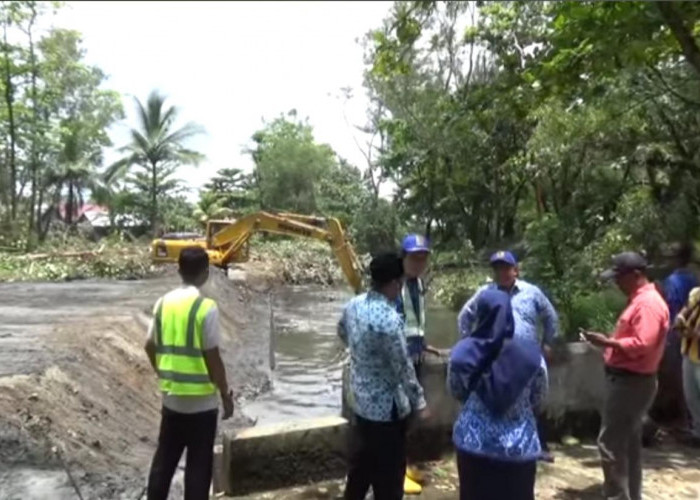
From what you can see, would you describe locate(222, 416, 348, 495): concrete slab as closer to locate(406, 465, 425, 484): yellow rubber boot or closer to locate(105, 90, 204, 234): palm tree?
locate(406, 465, 425, 484): yellow rubber boot

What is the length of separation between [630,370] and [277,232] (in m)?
17.9

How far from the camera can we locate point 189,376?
14.9 feet

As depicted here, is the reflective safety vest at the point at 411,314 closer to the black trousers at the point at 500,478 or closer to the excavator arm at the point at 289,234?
the black trousers at the point at 500,478

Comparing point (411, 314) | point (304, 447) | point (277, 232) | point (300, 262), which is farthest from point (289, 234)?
point (411, 314)

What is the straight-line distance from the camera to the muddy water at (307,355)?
41.5 feet

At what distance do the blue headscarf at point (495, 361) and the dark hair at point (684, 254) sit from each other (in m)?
4.05

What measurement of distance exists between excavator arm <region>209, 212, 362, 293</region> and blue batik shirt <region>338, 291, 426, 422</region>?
1695cm

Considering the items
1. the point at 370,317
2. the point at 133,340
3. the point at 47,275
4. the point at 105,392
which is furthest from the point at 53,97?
the point at 370,317

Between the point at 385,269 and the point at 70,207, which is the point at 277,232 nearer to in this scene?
the point at 385,269

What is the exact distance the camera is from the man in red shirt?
4.95 m

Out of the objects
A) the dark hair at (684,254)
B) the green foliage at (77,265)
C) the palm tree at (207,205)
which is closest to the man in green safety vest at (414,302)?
the dark hair at (684,254)

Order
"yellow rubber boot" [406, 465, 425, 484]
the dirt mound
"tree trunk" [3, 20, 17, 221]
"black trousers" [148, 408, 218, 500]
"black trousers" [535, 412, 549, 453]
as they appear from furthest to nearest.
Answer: "tree trunk" [3, 20, 17, 221]
the dirt mound
"black trousers" [535, 412, 549, 453]
"yellow rubber boot" [406, 465, 425, 484]
"black trousers" [148, 408, 218, 500]

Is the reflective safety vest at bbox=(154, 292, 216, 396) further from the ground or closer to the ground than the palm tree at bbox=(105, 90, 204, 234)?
closer to the ground

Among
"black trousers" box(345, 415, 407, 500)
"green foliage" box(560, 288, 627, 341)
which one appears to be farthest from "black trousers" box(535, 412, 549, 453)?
"green foliage" box(560, 288, 627, 341)
